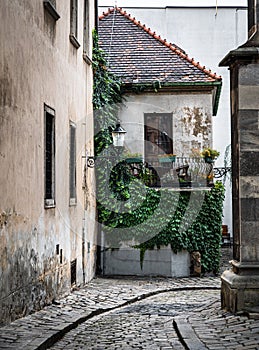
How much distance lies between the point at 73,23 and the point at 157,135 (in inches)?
270

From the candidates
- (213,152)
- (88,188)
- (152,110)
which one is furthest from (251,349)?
(152,110)

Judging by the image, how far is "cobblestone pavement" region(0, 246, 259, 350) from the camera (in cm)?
974

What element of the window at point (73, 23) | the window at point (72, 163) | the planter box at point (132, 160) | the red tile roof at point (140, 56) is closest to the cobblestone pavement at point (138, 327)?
the window at point (72, 163)

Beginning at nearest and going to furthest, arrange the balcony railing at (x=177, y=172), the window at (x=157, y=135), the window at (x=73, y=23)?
the window at (x=73, y=23), the balcony railing at (x=177, y=172), the window at (x=157, y=135)

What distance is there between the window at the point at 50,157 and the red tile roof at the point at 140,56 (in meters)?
8.79

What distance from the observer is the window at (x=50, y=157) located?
14312 mm

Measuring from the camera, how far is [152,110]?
23578mm

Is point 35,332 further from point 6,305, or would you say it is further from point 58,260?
point 58,260

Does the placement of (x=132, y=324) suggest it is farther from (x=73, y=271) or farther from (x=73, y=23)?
(x=73, y=23)

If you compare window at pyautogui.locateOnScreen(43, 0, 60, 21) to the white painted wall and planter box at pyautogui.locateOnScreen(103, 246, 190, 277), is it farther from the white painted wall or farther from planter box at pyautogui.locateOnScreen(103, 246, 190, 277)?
the white painted wall

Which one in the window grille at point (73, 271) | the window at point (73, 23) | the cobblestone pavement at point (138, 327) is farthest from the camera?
the window at point (73, 23)

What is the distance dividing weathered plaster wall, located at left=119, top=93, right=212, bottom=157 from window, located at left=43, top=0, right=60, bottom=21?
348 inches

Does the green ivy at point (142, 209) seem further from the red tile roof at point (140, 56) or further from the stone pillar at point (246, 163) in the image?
the stone pillar at point (246, 163)


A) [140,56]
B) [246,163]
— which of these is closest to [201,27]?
[140,56]
